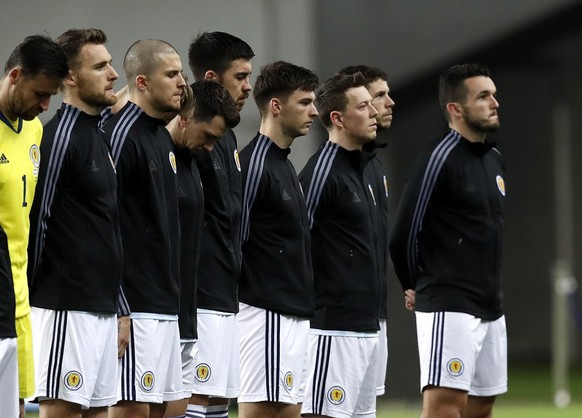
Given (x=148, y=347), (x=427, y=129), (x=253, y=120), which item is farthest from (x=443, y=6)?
(x=148, y=347)

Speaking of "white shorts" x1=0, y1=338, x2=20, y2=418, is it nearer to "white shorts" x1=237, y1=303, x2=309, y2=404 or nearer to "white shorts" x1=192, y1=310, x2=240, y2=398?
"white shorts" x1=192, y1=310, x2=240, y2=398

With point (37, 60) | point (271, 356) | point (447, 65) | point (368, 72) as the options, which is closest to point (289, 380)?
point (271, 356)

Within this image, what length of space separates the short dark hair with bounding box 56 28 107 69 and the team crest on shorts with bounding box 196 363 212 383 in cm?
163

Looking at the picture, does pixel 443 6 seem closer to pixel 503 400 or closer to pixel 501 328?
pixel 503 400

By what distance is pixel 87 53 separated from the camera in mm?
5609

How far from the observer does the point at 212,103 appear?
6.21m

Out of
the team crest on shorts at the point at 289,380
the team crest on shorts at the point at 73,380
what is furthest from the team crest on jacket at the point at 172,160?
the team crest on shorts at the point at 289,380

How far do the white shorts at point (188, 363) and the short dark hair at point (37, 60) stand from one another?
1740 millimetres

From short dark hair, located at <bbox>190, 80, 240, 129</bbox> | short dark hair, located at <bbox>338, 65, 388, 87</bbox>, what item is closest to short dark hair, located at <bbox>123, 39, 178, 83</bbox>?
short dark hair, located at <bbox>190, 80, 240, 129</bbox>

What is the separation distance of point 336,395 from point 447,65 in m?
7.93

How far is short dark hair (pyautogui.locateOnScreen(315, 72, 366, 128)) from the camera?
7438mm

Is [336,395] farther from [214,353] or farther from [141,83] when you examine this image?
[141,83]

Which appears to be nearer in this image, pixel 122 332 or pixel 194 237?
pixel 122 332

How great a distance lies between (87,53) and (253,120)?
7.01 m
